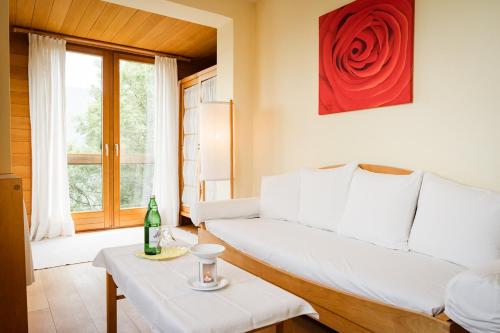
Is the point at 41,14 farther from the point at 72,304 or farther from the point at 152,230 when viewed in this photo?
the point at 152,230

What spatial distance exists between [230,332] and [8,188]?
56.7 inches

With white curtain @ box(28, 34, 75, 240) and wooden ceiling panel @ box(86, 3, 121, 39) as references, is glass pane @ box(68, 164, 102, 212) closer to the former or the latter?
white curtain @ box(28, 34, 75, 240)

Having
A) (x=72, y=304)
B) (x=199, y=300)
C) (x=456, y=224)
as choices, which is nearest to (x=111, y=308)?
(x=72, y=304)

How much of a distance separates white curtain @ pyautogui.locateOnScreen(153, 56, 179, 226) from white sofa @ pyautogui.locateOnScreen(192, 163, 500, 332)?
7.21 ft

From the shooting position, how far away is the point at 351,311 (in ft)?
5.22

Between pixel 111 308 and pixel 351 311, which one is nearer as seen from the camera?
pixel 351 311

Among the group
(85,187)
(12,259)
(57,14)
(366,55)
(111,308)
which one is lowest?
(111,308)

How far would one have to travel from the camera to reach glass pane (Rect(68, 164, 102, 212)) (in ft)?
14.9

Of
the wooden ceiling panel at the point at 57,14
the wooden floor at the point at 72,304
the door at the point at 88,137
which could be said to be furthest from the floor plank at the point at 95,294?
the wooden ceiling panel at the point at 57,14

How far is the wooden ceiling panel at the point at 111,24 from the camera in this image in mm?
3568

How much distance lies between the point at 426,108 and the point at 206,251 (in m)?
1.64

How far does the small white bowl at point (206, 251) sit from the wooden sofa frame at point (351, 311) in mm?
Answer: 600

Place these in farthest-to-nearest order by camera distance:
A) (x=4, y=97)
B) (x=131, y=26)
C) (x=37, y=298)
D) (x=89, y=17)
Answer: (x=131, y=26), (x=89, y=17), (x=37, y=298), (x=4, y=97)

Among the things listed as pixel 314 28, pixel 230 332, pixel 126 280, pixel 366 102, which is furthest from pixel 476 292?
pixel 314 28
